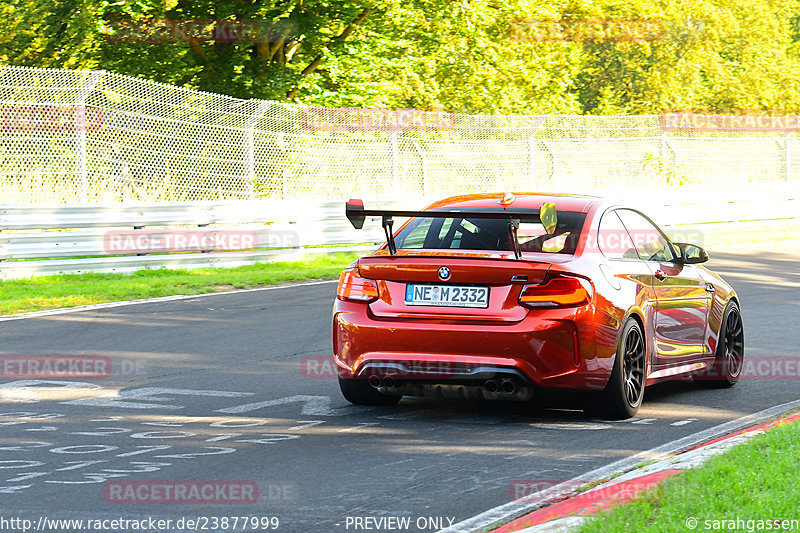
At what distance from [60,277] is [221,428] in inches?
366

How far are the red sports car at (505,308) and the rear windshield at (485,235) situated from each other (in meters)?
0.01

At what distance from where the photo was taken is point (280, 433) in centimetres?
694

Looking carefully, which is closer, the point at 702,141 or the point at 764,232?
the point at 764,232

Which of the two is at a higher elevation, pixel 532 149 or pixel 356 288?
pixel 532 149

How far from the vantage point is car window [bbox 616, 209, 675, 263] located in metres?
8.28

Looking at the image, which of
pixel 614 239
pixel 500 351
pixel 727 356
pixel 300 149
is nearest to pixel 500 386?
pixel 500 351

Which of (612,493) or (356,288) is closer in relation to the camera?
(612,493)

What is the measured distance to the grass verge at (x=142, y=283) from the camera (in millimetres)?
13664

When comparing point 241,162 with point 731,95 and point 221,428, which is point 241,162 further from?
point 731,95

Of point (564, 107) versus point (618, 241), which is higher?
point (564, 107)

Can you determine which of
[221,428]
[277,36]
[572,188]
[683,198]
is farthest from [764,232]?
[221,428]

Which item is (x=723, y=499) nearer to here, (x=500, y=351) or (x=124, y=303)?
(x=500, y=351)

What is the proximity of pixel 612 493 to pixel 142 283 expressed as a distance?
10981 millimetres

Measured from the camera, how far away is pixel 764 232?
2598cm
